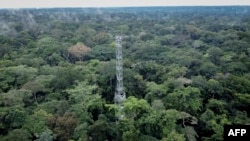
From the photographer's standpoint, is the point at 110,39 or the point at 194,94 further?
the point at 110,39

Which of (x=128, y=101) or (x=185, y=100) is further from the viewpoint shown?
(x=185, y=100)

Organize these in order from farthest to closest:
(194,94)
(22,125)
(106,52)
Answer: (106,52)
(194,94)
(22,125)

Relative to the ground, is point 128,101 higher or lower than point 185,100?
higher

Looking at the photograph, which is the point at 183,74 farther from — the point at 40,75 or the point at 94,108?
the point at 40,75

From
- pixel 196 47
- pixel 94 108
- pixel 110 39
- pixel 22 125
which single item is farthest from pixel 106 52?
pixel 22 125

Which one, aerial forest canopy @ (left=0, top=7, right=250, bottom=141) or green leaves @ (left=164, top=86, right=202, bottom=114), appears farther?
green leaves @ (left=164, top=86, right=202, bottom=114)

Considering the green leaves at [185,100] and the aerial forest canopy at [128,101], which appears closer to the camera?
the aerial forest canopy at [128,101]

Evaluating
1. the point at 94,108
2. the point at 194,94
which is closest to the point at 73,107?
the point at 94,108

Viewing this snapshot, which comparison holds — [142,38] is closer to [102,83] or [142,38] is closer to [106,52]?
[106,52]

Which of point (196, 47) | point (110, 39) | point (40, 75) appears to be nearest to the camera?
point (40, 75)
